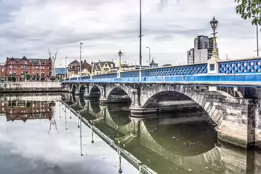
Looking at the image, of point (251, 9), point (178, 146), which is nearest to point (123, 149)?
point (178, 146)

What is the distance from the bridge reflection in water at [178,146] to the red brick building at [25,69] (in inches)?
3506

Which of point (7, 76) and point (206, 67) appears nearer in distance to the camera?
point (206, 67)

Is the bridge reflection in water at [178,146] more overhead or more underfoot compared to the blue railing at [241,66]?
more underfoot

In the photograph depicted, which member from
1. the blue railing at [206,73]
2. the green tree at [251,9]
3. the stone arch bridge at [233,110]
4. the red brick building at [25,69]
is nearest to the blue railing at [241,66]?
the blue railing at [206,73]

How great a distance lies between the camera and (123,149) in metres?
14.8

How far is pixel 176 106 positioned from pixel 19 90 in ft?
188

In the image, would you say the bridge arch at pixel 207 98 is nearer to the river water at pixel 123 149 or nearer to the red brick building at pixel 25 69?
the river water at pixel 123 149

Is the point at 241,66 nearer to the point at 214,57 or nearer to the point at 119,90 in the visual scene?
the point at 214,57

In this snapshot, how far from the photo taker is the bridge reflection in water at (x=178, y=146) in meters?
11.9

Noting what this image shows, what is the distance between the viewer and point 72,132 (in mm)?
20078

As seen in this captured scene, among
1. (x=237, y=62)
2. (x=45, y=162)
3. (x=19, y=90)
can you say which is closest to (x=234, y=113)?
(x=237, y=62)

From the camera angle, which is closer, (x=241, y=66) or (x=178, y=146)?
(x=241, y=66)

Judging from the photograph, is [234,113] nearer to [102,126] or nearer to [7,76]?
[102,126]

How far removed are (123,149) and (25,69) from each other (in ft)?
340
